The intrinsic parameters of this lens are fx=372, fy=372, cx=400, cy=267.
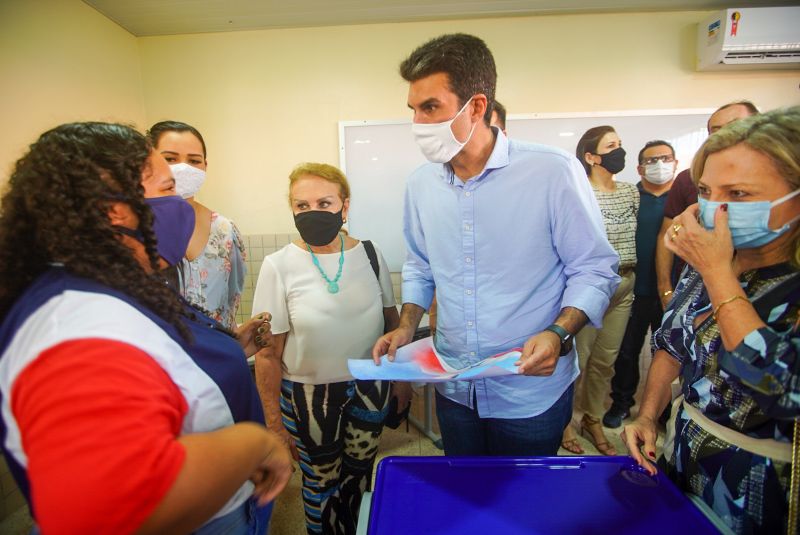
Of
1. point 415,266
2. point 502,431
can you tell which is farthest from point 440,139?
point 502,431

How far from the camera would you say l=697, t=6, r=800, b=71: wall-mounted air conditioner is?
105 inches

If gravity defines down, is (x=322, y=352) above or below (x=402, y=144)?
below

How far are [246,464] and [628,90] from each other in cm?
364

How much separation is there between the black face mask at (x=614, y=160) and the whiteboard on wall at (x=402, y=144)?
69cm

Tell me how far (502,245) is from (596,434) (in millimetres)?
1945

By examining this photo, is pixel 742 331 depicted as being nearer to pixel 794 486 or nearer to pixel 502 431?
pixel 794 486

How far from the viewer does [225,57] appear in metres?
3.06

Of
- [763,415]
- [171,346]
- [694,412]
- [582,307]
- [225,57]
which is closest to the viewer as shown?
[171,346]

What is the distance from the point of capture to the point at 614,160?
2.34m

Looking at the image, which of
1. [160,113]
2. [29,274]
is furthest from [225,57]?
[29,274]

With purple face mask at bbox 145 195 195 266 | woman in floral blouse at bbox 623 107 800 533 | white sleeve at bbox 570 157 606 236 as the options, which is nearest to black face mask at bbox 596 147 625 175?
white sleeve at bbox 570 157 606 236

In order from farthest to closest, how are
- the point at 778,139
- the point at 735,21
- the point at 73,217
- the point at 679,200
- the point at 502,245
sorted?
the point at 735,21 < the point at 679,200 < the point at 502,245 < the point at 778,139 < the point at 73,217

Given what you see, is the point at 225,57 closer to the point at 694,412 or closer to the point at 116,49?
the point at 116,49

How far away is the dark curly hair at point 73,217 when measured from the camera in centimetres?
56
